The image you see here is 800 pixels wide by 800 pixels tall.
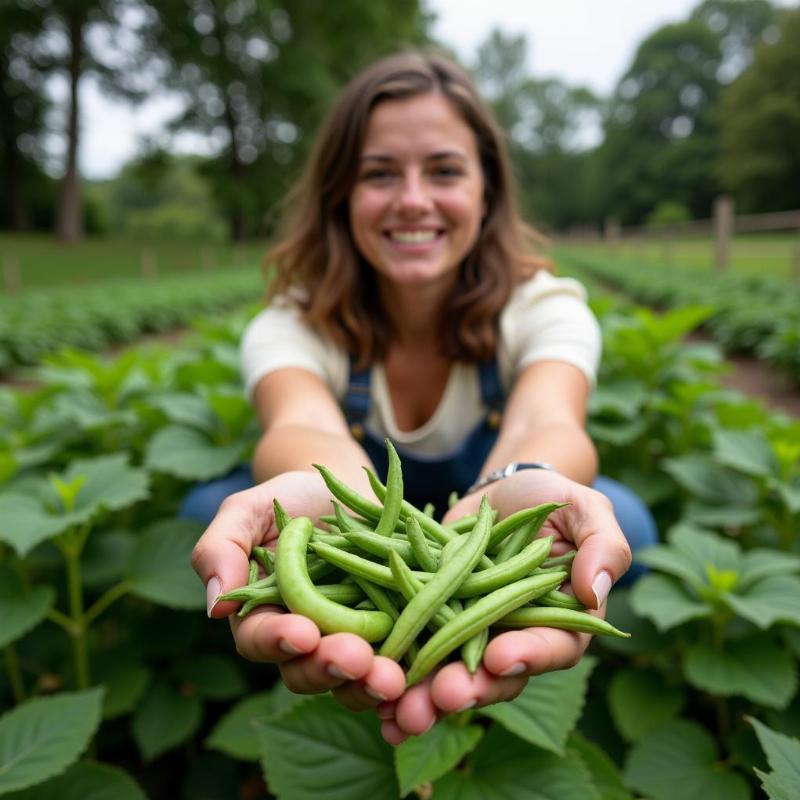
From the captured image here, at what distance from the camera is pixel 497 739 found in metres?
1.67

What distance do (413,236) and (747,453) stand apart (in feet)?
4.76

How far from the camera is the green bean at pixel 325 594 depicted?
1.19m

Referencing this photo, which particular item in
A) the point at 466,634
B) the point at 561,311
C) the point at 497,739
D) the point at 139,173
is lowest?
the point at 497,739

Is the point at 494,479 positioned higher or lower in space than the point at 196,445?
higher

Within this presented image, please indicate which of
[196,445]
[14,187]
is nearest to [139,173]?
[14,187]

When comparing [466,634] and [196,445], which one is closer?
[466,634]

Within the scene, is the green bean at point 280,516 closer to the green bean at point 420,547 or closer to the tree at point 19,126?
the green bean at point 420,547

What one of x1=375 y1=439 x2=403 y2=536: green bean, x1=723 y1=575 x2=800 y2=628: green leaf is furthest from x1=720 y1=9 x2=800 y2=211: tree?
x1=375 y1=439 x2=403 y2=536: green bean

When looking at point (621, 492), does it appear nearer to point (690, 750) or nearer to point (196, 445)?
point (690, 750)

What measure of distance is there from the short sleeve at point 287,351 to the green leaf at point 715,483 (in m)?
1.35

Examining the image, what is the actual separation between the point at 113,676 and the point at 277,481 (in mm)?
1152

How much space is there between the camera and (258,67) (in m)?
36.3

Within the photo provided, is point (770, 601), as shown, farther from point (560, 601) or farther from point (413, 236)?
point (413, 236)

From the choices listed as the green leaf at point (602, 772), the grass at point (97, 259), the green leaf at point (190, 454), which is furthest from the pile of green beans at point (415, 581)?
the grass at point (97, 259)
